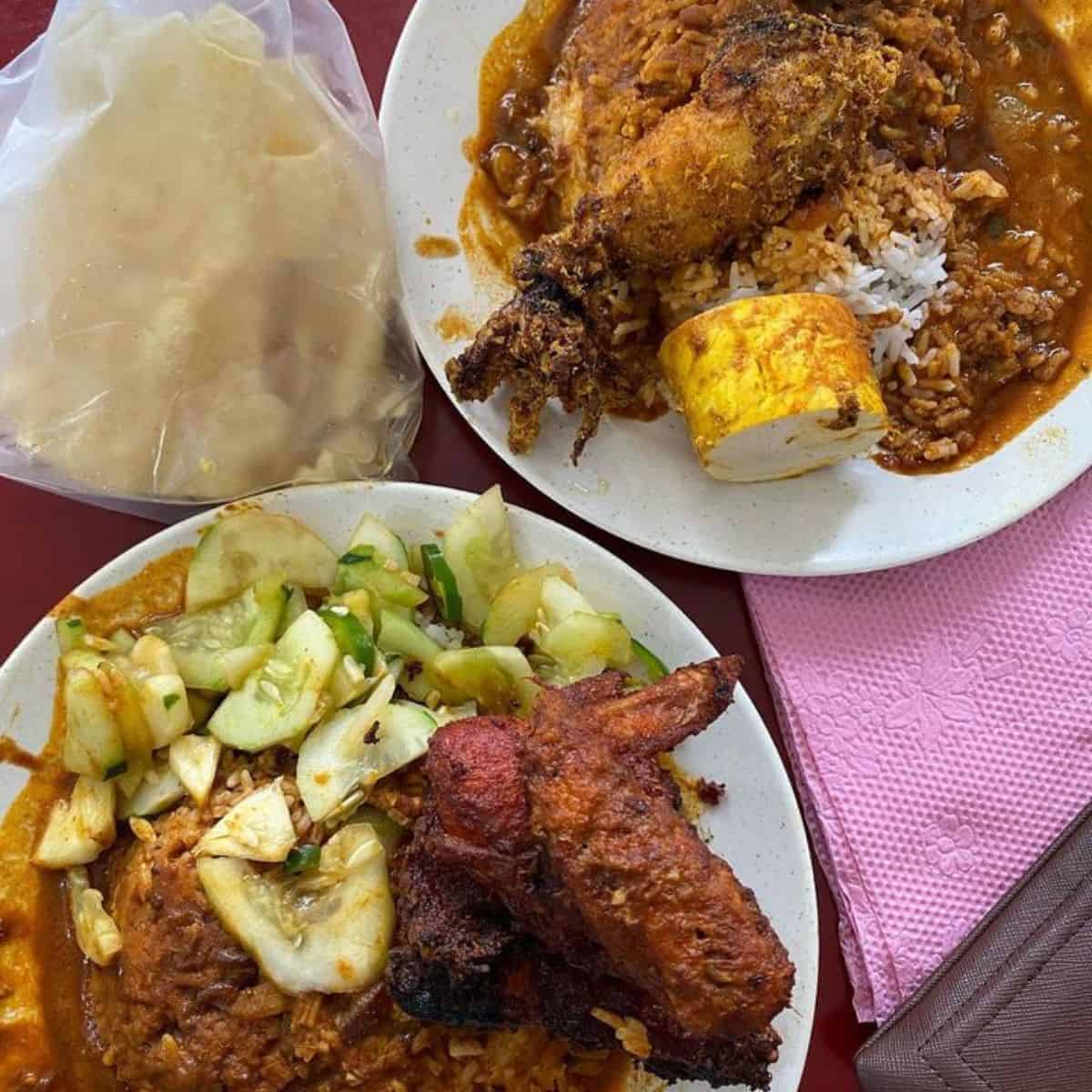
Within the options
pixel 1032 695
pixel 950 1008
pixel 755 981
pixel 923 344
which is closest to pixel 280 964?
pixel 755 981

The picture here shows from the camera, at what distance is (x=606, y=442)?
2293mm

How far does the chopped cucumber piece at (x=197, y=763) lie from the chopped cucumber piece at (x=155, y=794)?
0.02 meters

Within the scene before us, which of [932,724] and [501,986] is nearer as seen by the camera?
[501,986]

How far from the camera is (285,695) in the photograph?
2.03 metres

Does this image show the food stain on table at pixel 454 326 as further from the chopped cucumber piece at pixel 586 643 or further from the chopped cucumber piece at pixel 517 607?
the chopped cucumber piece at pixel 586 643

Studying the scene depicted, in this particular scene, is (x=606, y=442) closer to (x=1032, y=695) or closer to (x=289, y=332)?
(x=289, y=332)

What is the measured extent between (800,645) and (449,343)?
0.93 meters

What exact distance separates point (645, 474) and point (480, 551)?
0.39m

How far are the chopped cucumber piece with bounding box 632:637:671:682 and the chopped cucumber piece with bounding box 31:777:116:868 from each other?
973 mm

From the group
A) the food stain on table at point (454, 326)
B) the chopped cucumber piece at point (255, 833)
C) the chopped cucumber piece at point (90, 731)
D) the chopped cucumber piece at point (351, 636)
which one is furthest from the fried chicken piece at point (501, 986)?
the food stain on table at point (454, 326)

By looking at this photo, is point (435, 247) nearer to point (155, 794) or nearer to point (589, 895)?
point (155, 794)

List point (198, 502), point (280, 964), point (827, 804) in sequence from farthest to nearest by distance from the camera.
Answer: point (827, 804)
point (198, 502)
point (280, 964)

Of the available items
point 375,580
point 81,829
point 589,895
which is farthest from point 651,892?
point 81,829

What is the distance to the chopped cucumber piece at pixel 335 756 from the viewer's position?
6.45ft
